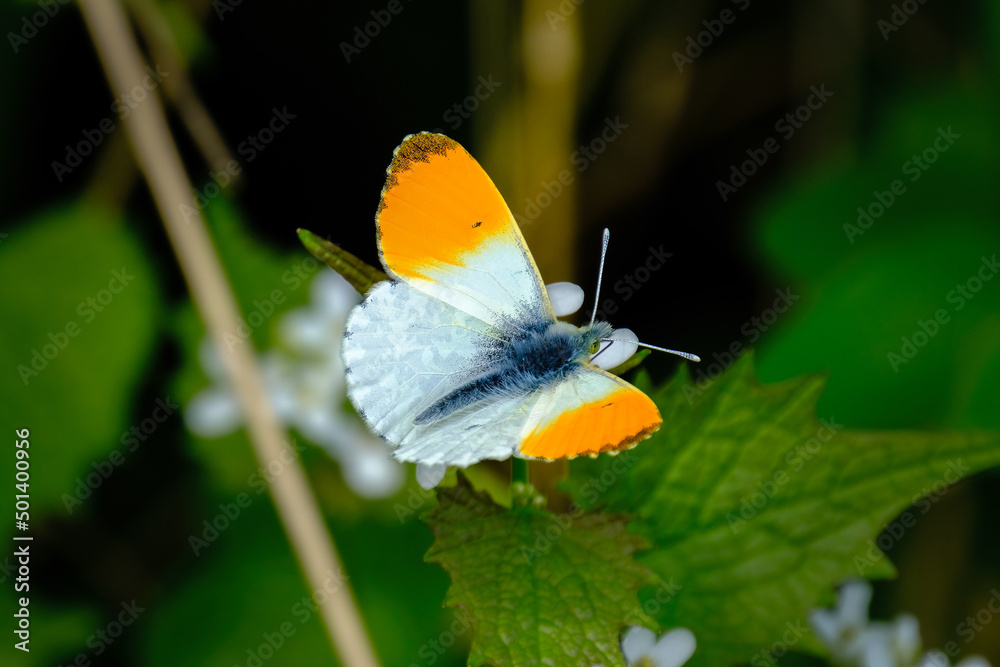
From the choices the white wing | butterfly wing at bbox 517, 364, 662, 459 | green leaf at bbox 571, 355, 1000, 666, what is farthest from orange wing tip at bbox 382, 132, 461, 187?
green leaf at bbox 571, 355, 1000, 666

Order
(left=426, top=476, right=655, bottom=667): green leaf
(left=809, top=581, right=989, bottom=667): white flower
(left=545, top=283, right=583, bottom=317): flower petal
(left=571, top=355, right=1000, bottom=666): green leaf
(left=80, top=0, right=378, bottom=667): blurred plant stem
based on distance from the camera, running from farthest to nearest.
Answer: (left=80, top=0, right=378, bottom=667): blurred plant stem
(left=809, top=581, right=989, bottom=667): white flower
(left=545, top=283, right=583, bottom=317): flower petal
(left=571, top=355, right=1000, bottom=666): green leaf
(left=426, top=476, right=655, bottom=667): green leaf

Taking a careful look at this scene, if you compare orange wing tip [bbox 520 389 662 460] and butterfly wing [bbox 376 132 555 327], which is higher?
butterfly wing [bbox 376 132 555 327]

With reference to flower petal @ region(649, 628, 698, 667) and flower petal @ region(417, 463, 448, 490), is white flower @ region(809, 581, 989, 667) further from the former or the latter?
flower petal @ region(417, 463, 448, 490)

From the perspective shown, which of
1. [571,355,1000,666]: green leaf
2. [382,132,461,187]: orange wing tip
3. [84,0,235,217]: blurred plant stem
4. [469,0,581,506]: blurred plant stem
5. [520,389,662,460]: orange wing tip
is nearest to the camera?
[520,389,662,460]: orange wing tip

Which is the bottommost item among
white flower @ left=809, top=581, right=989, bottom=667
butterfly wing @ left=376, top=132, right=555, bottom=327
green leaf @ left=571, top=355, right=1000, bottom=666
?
white flower @ left=809, top=581, right=989, bottom=667

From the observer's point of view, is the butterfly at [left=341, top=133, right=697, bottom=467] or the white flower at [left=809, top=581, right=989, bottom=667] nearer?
the butterfly at [left=341, top=133, right=697, bottom=467]

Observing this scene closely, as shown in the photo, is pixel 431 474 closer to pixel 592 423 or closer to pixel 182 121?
pixel 592 423

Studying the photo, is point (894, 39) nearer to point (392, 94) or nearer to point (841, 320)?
point (841, 320)
